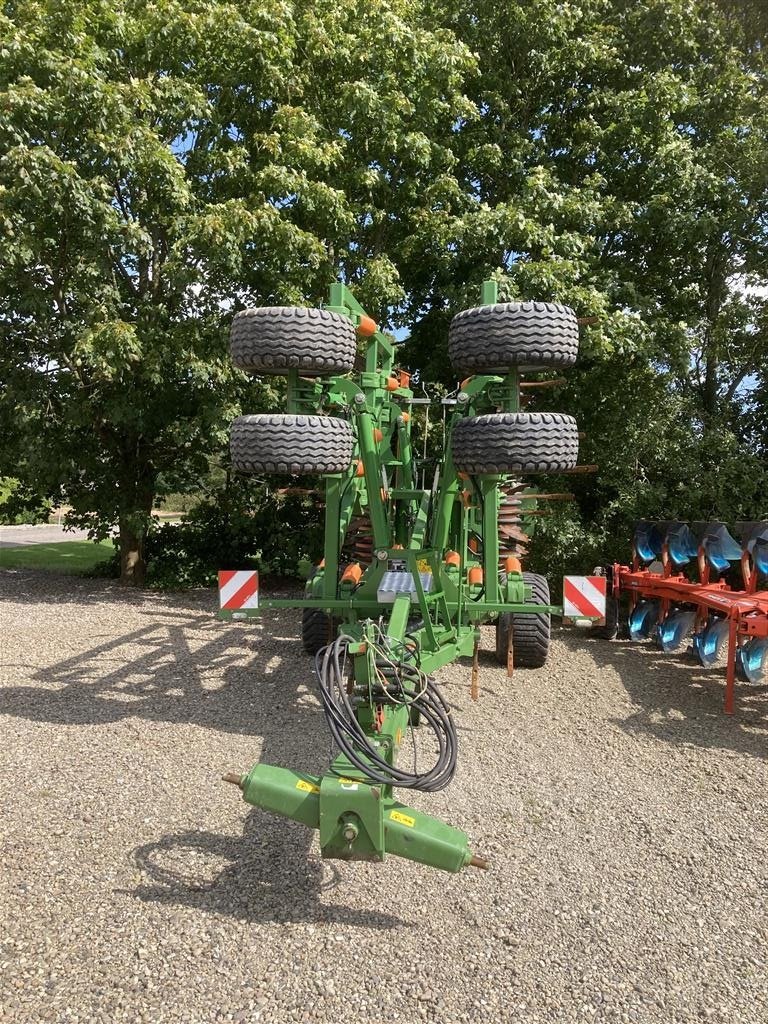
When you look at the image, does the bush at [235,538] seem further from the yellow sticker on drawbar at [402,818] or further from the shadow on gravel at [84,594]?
the yellow sticker on drawbar at [402,818]

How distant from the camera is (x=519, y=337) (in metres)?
3.67

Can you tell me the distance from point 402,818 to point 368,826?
13 centimetres

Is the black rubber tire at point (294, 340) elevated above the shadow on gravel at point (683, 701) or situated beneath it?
elevated above

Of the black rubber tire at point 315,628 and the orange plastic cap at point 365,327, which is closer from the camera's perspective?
the orange plastic cap at point 365,327

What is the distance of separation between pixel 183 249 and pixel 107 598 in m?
4.55

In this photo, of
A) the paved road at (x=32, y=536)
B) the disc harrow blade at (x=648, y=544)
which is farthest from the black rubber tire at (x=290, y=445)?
the paved road at (x=32, y=536)

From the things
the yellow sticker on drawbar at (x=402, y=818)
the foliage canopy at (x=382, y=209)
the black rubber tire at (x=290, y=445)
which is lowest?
the yellow sticker on drawbar at (x=402, y=818)

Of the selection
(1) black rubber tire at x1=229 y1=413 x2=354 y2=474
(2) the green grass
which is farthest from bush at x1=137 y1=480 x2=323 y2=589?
(1) black rubber tire at x1=229 y1=413 x2=354 y2=474

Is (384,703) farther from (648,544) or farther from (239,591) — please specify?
(648,544)

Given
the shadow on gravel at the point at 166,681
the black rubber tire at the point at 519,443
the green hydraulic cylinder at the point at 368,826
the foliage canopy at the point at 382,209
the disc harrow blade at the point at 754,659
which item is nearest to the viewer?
the green hydraulic cylinder at the point at 368,826

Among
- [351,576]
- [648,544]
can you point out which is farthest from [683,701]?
[351,576]

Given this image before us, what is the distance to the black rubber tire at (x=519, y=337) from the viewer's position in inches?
144

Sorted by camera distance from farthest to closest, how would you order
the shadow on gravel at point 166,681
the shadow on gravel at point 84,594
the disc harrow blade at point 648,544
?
1. the shadow on gravel at point 84,594
2. the disc harrow blade at point 648,544
3. the shadow on gravel at point 166,681

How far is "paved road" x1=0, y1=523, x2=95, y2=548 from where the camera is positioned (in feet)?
62.2
